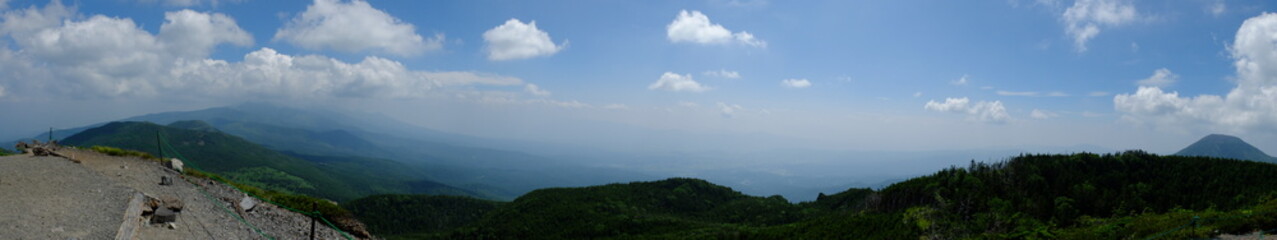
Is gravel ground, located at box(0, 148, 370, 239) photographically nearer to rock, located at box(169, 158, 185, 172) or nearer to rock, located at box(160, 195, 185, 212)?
rock, located at box(160, 195, 185, 212)

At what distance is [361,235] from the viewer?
22438 millimetres

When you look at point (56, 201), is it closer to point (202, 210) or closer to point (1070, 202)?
point (202, 210)

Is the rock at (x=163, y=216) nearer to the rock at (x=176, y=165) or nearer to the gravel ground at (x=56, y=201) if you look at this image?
the gravel ground at (x=56, y=201)

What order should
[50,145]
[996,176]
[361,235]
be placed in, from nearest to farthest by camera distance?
[361,235] < [50,145] < [996,176]

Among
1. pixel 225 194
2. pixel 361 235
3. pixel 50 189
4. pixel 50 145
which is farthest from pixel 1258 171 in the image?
pixel 50 145

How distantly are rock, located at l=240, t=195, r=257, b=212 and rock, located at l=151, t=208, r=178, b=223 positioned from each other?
431cm

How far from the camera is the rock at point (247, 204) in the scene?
20.8m

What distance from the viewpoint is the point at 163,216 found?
1616 cm

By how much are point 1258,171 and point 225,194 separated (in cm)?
6325

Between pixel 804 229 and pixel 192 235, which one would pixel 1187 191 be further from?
pixel 192 235

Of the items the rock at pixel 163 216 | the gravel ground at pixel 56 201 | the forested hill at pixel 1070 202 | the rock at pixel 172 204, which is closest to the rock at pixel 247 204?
the rock at pixel 172 204

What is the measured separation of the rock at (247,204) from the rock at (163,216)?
431 centimetres

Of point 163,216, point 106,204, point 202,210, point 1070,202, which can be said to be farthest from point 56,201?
point 1070,202

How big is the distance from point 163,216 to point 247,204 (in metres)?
5.04
